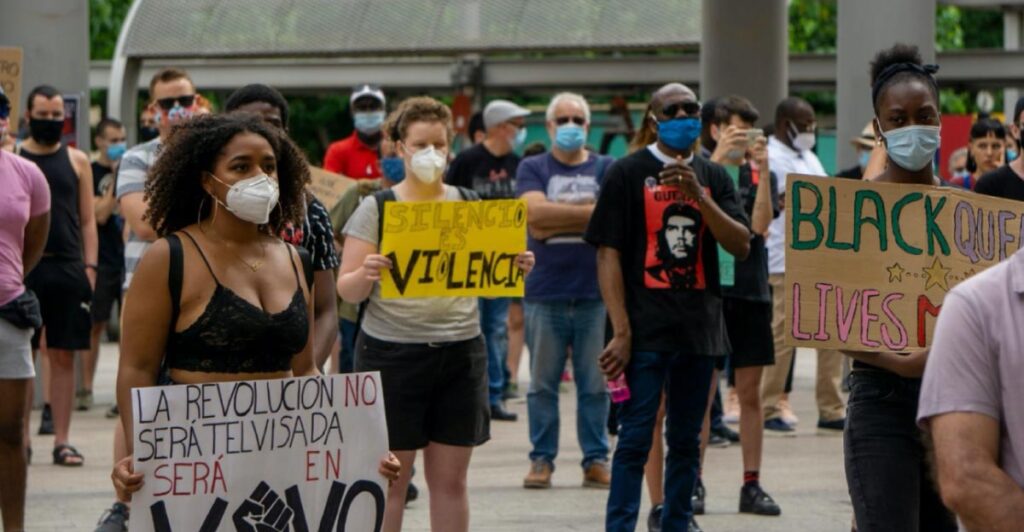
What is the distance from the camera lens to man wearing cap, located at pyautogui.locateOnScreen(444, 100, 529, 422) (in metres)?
12.9

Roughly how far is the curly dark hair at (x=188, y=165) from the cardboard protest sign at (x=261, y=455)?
2.00ft

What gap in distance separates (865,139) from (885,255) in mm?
7280

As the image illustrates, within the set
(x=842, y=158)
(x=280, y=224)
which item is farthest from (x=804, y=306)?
(x=842, y=158)

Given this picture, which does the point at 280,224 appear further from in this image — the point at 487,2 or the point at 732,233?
the point at 487,2

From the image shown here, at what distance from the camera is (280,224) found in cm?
571

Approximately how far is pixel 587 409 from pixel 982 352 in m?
6.97

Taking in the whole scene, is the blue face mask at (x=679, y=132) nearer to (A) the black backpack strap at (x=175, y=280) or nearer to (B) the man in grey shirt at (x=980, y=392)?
(A) the black backpack strap at (x=175, y=280)

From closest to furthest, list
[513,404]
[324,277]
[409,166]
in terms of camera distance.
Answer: [324,277] → [409,166] → [513,404]

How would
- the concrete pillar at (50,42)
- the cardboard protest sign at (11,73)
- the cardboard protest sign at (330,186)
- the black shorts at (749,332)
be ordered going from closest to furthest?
1. the black shorts at (749,332)
2. the cardboard protest sign at (330,186)
3. the cardboard protest sign at (11,73)
4. the concrete pillar at (50,42)

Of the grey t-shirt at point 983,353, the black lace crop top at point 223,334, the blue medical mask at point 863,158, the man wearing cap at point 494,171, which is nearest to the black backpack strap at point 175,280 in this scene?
the black lace crop top at point 223,334

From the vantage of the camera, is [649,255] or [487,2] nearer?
[649,255]

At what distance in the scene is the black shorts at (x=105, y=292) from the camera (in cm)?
1412

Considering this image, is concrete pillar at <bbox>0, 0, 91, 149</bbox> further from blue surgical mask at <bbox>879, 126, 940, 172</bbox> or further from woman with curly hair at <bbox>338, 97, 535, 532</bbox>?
blue surgical mask at <bbox>879, 126, 940, 172</bbox>

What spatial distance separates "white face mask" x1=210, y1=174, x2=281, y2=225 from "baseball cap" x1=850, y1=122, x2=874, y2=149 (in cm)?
754
